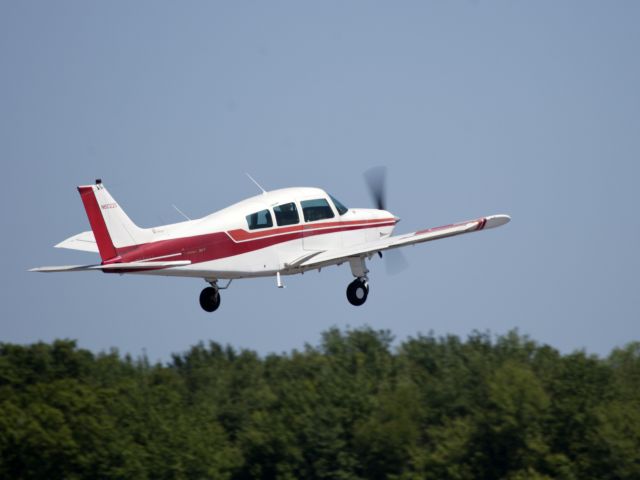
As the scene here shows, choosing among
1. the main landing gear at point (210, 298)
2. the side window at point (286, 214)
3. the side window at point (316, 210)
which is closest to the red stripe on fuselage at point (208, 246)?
the side window at point (286, 214)

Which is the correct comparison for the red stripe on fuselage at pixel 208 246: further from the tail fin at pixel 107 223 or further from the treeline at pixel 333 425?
the treeline at pixel 333 425

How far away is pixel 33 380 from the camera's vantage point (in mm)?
64188

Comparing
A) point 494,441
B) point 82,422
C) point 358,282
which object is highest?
point 358,282

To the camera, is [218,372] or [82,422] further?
[218,372]

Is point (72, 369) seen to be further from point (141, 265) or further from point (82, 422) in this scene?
point (141, 265)

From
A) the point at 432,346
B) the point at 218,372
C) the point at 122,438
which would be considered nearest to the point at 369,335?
the point at 432,346

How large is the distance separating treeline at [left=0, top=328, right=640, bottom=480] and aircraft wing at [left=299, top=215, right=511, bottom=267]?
69.7 ft

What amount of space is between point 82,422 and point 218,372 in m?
21.4

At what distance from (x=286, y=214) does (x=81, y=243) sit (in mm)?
5144

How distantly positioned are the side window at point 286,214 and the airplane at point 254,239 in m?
0.02

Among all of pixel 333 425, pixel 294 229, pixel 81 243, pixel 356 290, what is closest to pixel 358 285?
pixel 356 290

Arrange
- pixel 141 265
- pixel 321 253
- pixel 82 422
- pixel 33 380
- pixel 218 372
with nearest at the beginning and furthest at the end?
pixel 141 265, pixel 321 253, pixel 82 422, pixel 33 380, pixel 218 372

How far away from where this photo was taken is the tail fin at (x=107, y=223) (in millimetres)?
27109

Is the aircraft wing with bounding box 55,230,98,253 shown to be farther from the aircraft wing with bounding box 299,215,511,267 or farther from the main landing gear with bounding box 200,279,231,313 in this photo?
the aircraft wing with bounding box 299,215,511,267
